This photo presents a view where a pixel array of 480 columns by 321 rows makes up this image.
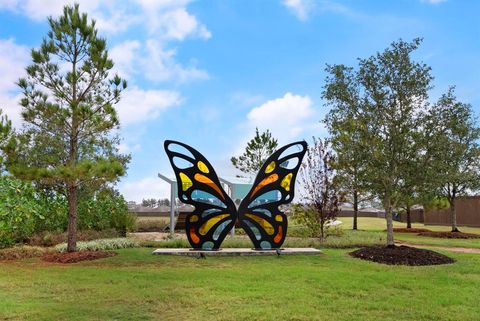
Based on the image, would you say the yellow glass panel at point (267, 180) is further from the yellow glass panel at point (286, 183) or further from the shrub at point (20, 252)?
the shrub at point (20, 252)

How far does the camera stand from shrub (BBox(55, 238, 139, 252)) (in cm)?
1233

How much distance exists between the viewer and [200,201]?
448 inches

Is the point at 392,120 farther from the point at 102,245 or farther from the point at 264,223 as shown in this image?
the point at 102,245

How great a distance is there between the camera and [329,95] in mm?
12531

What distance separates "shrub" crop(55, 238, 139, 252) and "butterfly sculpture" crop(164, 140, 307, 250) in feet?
9.30

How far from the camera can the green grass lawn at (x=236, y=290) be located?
568cm

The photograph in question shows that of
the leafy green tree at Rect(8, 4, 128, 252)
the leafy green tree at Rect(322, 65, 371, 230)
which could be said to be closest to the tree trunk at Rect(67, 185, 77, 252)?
the leafy green tree at Rect(8, 4, 128, 252)

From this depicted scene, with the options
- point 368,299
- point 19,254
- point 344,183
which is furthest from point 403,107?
point 19,254

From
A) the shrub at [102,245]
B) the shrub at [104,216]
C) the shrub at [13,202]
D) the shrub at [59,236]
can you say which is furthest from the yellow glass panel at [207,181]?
the shrub at [104,216]

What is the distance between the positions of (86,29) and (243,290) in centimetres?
810

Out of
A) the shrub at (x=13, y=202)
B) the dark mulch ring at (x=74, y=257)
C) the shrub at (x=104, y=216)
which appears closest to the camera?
the shrub at (x=13, y=202)

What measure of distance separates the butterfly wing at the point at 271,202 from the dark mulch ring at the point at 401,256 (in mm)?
2075

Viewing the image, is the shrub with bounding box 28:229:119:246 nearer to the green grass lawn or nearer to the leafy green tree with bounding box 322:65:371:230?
the green grass lawn

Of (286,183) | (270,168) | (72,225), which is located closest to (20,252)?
(72,225)
